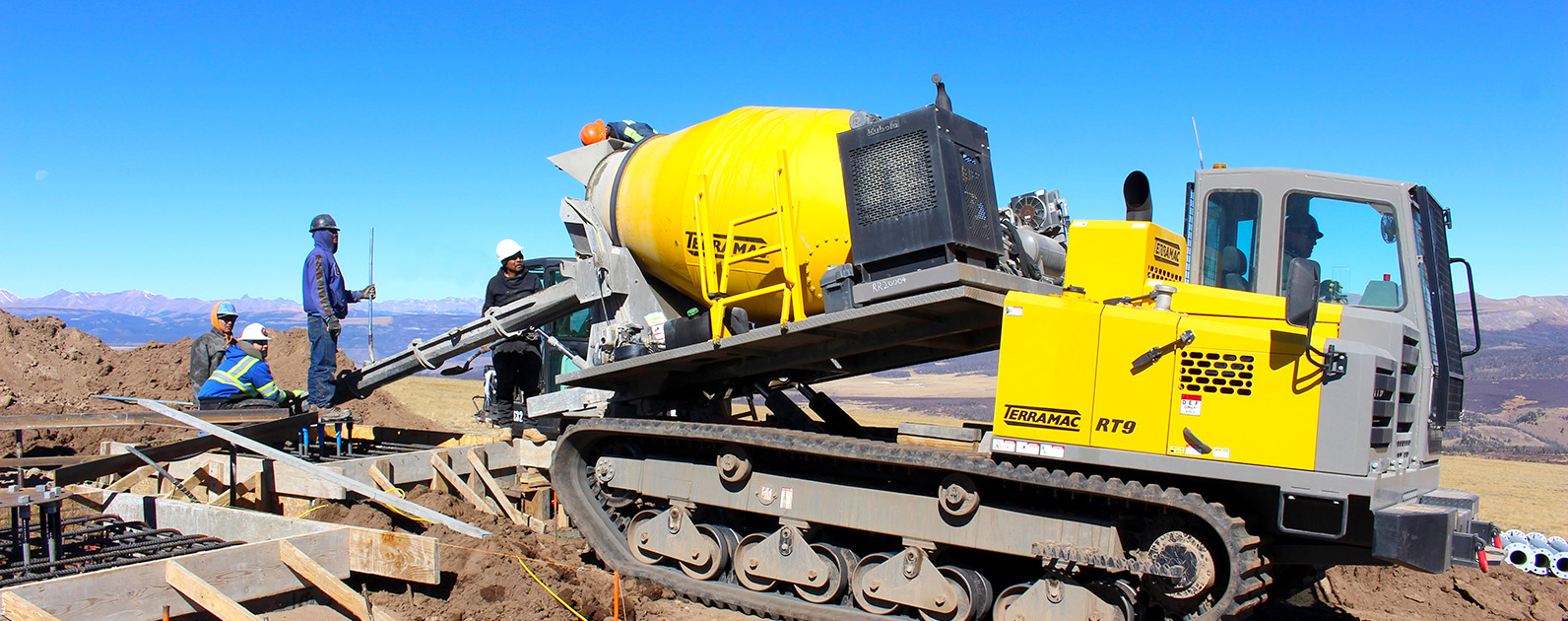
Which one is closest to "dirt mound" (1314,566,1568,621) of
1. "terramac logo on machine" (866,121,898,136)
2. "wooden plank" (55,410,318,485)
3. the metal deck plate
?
the metal deck plate

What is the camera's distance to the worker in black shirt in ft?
31.5

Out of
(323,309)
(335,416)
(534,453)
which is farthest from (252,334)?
(534,453)


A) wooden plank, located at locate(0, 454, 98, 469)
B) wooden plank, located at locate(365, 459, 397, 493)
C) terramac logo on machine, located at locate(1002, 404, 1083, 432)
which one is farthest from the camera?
wooden plank, located at locate(365, 459, 397, 493)

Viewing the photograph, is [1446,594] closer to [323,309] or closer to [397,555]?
[397,555]

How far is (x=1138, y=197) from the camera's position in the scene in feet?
19.1

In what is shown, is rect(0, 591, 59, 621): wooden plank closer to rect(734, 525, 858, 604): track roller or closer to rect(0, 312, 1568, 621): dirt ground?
rect(0, 312, 1568, 621): dirt ground

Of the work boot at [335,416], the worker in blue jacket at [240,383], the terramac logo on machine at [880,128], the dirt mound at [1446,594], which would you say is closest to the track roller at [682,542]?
the terramac logo on machine at [880,128]

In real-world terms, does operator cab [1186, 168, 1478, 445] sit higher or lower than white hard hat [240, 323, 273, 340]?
higher

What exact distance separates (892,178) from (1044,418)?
62.7 inches

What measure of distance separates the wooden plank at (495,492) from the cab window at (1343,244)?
6052mm

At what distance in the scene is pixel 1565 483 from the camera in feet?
47.2

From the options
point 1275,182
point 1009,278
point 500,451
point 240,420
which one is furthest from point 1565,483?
point 240,420

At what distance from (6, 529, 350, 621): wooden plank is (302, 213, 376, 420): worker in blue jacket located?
372cm

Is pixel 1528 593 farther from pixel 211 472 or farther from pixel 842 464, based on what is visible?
pixel 211 472
